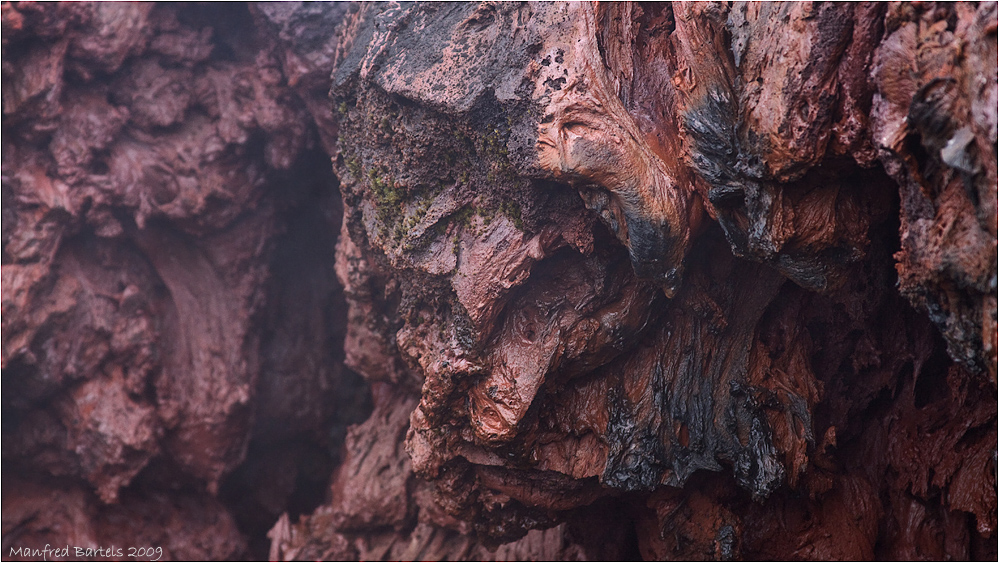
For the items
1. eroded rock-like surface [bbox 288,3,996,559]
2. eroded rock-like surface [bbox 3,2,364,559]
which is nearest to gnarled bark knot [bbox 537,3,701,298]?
eroded rock-like surface [bbox 288,3,996,559]

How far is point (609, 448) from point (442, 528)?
1.67 m

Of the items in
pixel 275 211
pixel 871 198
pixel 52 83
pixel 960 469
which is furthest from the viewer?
pixel 275 211

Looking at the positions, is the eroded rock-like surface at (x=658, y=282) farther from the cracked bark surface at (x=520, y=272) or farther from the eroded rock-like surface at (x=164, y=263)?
the eroded rock-like surface at (x=164, y=263)

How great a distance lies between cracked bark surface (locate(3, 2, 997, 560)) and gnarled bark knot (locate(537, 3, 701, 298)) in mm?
12

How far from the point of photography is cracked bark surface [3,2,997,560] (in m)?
1.95

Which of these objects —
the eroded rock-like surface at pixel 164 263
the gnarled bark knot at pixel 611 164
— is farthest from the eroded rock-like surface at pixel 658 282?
the eroded rock-like surface at pixel 164 263

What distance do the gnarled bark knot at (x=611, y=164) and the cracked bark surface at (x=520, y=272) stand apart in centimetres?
1

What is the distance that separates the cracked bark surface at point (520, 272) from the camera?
76.7 inches

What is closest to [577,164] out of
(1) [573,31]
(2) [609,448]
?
(1) [573,31]

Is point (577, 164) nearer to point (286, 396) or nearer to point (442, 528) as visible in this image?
point (442, 528)

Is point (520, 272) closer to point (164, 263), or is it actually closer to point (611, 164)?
point (611, 164)

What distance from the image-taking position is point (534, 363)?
2.59 meters

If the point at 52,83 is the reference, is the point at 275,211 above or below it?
below

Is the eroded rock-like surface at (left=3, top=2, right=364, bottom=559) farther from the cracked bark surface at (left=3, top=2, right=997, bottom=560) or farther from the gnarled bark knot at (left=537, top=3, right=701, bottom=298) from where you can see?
the gnarled bark knot at (left=537, top=3, right=701, bottom=298)
